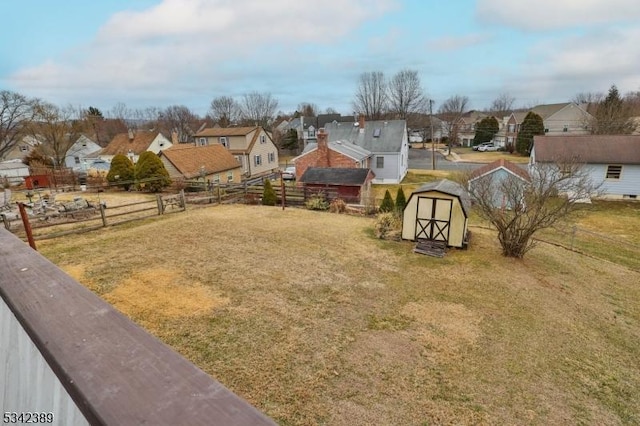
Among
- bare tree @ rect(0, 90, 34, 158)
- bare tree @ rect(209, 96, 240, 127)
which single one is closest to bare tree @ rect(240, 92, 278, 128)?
bare tree @ rect(209, 96, 240, 127)

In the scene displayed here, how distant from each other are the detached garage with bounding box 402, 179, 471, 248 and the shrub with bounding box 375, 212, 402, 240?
481 mm

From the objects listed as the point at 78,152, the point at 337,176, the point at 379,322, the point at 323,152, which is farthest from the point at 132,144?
the point at 379,322

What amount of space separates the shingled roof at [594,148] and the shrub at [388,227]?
1400 cm

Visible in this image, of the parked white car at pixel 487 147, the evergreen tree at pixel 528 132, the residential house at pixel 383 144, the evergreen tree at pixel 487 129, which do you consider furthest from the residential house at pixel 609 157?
the evergreen tree at pixel 487 129

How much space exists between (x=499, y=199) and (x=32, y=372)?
15166 mm

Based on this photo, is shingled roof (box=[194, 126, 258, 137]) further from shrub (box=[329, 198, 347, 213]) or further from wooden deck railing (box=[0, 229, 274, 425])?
wooden deck railing (box=[0, 229, 274, 425])

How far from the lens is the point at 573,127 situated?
50.8 m

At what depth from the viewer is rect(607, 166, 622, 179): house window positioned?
22578 mm

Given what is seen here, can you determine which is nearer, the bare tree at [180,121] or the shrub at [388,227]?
the shrub at [388,227]

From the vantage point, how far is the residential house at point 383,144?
29906mm

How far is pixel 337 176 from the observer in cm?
2111

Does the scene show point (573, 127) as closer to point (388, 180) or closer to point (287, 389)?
point (388, 180)

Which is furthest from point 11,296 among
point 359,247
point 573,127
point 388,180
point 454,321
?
point 573,127

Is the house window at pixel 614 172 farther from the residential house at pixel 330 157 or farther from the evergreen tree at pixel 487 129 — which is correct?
the evergreen tree at pixel 487 129
